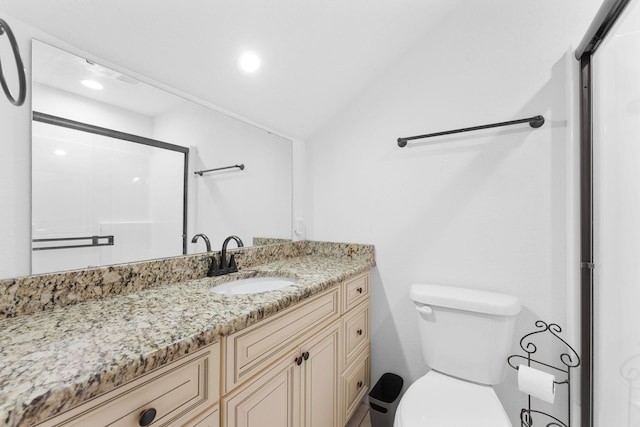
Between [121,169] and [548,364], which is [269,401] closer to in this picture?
[121,169]

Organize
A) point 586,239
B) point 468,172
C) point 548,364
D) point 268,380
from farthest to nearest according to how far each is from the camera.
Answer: point 468,172
point 548,364
point 586,239
point 268,380

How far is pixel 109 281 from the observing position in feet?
3.28

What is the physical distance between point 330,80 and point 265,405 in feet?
5.27

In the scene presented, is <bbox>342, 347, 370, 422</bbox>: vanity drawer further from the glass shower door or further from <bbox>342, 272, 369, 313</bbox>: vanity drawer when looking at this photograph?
the glass shower door

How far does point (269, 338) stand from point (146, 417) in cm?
40

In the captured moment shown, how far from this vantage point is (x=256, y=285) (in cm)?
141

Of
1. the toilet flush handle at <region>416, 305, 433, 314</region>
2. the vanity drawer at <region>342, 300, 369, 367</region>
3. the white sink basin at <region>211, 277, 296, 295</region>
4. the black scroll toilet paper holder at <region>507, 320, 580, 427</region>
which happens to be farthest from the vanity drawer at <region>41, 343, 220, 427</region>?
the black scroll toilet paper holder at <region>507, 320, 580, 427</region>

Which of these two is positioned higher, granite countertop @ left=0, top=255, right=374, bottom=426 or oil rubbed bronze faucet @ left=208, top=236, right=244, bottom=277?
oil rubbed bronze faucet @ left=208, top=236, right=244, bottom=277

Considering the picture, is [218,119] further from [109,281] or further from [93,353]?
[93,353]

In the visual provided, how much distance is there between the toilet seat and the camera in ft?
3.26

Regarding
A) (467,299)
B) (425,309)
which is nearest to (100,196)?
(425,309)

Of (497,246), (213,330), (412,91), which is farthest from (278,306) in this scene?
(412,91)

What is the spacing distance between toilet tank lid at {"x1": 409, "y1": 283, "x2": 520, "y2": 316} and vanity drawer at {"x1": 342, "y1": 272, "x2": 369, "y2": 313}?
1.00 feet

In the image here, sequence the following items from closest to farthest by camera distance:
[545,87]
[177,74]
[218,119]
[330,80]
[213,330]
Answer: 1. [213,330]
2. [177,74]
3. [545,87]
4. [218,119]
5. [330,80]
